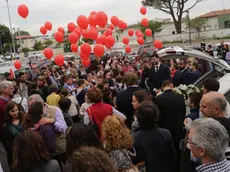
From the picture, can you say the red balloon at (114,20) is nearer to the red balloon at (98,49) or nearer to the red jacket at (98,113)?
the red balloon at (98,49)

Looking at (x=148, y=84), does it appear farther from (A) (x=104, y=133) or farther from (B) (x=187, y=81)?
(A) (x=104, y=133)

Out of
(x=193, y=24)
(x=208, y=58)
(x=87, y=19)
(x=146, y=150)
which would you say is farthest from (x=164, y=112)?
(x=193, y=24)

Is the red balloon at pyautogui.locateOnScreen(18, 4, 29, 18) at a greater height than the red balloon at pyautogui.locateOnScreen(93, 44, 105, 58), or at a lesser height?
greater

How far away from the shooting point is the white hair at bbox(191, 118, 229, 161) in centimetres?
225

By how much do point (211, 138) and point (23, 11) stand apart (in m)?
12.3

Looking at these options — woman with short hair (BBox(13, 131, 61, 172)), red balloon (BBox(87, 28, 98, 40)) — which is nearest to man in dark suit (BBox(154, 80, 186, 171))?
woman with short hair (BBox(13, 131, 61, 172))

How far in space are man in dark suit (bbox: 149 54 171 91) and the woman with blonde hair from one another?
5524 millimetres

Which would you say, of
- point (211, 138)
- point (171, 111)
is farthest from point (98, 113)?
point (211, 138)

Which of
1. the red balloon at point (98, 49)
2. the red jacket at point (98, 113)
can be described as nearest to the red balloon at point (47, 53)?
the red balloon at point (98, 49)

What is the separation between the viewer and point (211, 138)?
7.50ft

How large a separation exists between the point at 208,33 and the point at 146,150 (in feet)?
184

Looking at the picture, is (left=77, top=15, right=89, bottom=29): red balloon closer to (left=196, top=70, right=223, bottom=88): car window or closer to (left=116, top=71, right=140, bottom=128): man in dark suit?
(left=196, top=70, right=223, bottom=88): car window

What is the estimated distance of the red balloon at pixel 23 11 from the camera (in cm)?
1314

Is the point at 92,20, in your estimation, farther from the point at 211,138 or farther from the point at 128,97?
the point at 211,138
